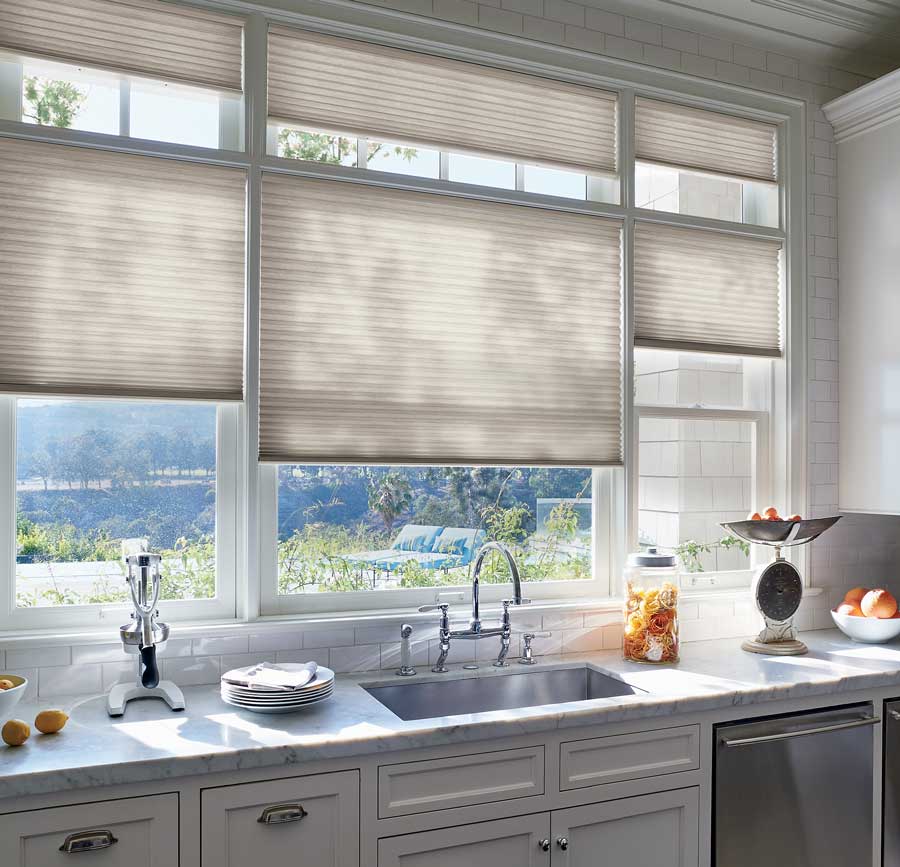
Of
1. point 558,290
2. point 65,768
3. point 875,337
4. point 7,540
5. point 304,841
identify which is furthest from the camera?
point 875,337

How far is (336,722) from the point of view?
2133mm

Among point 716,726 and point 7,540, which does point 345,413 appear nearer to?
point 7,540

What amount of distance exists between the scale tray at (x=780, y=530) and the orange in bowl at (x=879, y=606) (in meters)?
0.35

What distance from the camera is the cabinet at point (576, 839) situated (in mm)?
2098

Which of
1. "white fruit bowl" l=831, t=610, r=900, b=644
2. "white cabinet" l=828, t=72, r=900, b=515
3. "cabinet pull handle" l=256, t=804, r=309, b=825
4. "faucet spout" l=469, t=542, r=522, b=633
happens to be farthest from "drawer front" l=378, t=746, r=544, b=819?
"white cabinet" l=828, t=72, r=900, b=515

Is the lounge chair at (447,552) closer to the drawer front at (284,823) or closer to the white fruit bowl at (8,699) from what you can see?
the drawer front at (284,823)

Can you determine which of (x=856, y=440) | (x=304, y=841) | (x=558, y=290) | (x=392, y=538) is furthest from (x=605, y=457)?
(x=304, y=841)

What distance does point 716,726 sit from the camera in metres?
2.46

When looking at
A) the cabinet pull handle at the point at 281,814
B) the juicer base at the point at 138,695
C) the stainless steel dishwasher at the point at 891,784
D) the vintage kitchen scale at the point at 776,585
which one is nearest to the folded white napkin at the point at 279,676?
the juicer base at the point at 138,695

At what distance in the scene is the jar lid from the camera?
110 inches

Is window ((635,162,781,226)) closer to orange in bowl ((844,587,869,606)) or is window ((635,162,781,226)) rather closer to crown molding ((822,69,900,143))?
crown molding ((822,69,900,143))

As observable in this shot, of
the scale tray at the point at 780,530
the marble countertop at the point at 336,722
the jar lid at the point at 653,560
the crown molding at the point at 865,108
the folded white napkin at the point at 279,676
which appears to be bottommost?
the marble countertop at the point at 336,722

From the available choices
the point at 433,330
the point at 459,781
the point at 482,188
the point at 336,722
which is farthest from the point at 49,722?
the point at 482,188

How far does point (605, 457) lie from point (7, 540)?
75.1 inches
